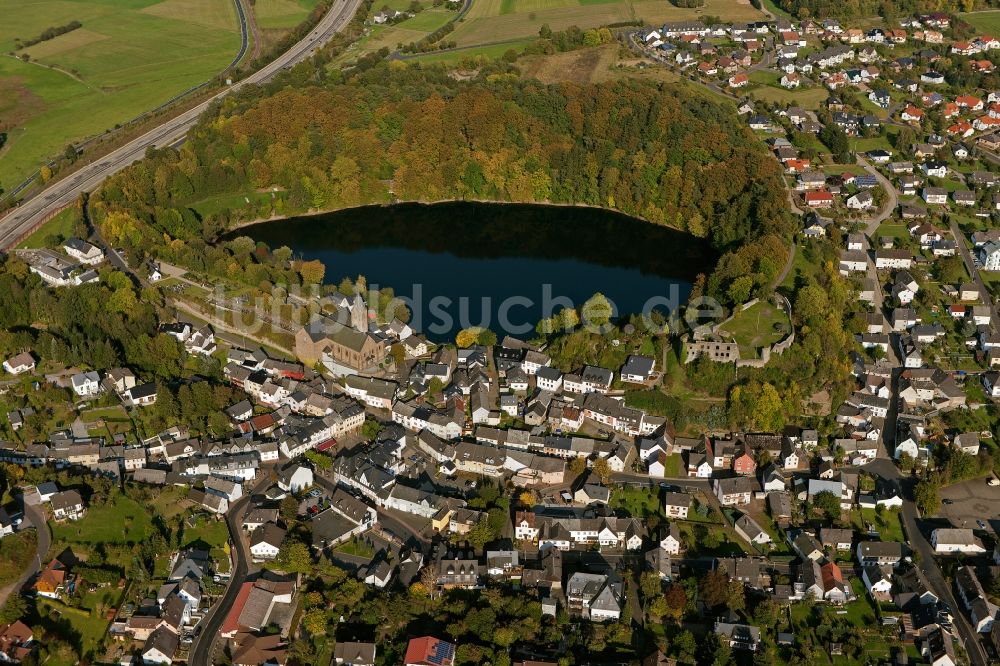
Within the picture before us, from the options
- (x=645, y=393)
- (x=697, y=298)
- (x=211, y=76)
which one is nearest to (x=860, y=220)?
(x=697, y=298)

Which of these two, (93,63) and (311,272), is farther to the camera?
(93,63)

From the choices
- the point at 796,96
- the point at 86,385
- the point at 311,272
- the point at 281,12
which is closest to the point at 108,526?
the point at 86,385

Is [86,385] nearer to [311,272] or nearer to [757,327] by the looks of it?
[311,272]

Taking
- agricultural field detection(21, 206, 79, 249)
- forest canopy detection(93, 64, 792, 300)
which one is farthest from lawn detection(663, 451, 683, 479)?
agricultural field detection(21, 206, 79, 249)

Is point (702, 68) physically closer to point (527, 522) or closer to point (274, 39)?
point (274, 39)

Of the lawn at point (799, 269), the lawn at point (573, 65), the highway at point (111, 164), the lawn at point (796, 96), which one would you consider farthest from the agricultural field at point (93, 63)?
the lawn at point (799, 269)

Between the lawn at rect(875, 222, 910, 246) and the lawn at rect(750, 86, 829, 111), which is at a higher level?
the lawn at rect(750, 86, 829, 111)

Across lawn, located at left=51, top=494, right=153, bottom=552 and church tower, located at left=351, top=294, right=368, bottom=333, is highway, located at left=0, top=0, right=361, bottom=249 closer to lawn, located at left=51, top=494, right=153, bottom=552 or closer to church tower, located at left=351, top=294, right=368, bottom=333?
church tower, located at left=351, top=294, right=368, bottom=333
